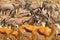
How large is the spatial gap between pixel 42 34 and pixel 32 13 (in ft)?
1.48

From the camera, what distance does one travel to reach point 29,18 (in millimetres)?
2006

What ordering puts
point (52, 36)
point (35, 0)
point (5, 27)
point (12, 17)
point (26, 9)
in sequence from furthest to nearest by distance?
point (35, 0), point (26, 9), point (12, 17), point (5, 27), point (52, 36)

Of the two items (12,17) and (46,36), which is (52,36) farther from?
(12,17)

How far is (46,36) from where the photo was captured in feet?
5.57

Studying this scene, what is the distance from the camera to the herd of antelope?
5.68 ft

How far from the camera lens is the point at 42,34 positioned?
1.72m

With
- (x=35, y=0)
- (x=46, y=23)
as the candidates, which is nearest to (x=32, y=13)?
(x=46, y=23)

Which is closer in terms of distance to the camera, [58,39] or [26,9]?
[58,39]

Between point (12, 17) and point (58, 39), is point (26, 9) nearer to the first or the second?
point (12, 17)

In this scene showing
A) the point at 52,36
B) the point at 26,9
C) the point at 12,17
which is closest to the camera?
the point at 52,36

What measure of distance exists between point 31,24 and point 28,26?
0.13m

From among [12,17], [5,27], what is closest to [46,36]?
[5,27]

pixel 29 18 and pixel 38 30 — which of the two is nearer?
pixel 38 30

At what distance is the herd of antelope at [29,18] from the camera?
1730 mm
